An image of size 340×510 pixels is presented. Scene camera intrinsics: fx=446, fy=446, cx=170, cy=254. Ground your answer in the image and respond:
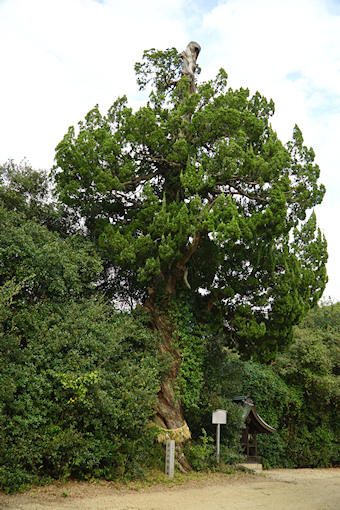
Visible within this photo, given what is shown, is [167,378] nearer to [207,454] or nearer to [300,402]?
[207,454]

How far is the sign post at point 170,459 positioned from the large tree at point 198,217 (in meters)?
1.08

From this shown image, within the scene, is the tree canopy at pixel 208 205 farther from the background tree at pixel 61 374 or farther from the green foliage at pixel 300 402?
the green foliage at pixel 300 402

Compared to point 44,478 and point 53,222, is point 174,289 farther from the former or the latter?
point 44,478

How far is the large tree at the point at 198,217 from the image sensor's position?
11828mm

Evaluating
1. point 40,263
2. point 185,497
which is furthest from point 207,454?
point 40,263

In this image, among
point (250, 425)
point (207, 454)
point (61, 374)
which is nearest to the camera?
point (61, 374)

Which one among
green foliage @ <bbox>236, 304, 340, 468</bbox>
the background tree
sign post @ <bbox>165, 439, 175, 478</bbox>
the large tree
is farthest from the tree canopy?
green foliage @ <bbox>236, 304, 340, 468</bbox>

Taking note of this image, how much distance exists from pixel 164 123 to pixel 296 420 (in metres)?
13.8

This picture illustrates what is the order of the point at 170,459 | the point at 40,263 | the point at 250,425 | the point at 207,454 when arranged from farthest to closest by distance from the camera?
the point at 250,425
the point at 207,454
the point at 170,459
the point at 40,263

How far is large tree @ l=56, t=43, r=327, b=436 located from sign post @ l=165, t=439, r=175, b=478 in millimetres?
1076

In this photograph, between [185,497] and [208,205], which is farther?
[208,205]

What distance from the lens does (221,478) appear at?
11578 mm

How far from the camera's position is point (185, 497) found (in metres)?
8.88

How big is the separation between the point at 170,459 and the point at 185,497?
155 cm
